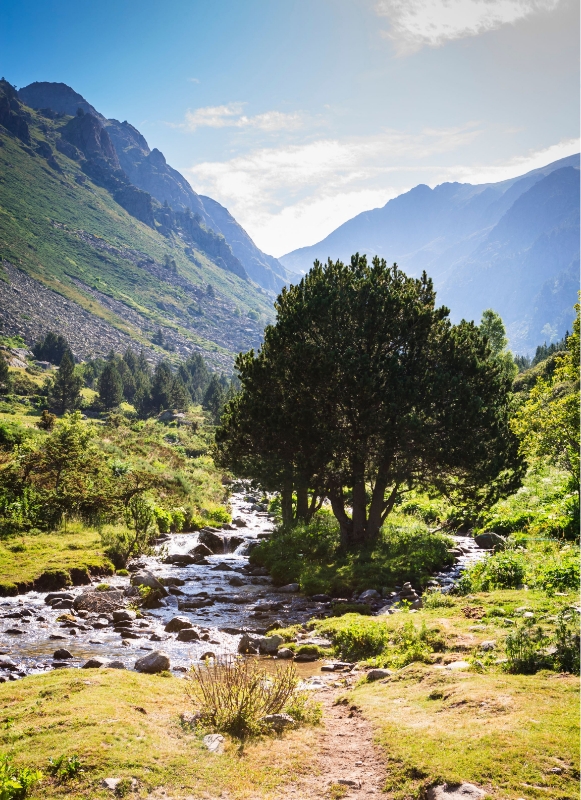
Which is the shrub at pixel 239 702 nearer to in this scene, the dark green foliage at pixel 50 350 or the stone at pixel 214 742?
the stone at pixel 214 742

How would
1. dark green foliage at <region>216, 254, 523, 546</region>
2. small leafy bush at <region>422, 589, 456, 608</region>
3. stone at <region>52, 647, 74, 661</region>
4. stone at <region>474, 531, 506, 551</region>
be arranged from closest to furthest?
stone at <region>52, 647, 74, 661</region> < small leafy bush at <region>422, 589, 456, 608</region> < dark green foliage at <region>216, 254, 523, 546</region> < stone at <region>474, 531, 506, 551</region>

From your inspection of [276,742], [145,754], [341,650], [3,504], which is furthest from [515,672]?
[3,504]

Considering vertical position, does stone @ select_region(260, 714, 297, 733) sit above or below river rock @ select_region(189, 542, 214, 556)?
above

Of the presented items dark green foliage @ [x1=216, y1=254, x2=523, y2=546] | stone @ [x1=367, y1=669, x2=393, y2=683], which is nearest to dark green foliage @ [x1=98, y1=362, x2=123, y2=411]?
dark green foliage @ [x1=216, y1=254, x2=523, y2=546]

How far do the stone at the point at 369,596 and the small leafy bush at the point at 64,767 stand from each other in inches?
555

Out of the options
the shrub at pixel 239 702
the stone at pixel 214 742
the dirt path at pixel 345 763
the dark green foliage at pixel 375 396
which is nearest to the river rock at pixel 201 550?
the dark green foliage at pixel 375 396

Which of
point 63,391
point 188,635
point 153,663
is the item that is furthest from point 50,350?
point 153,663

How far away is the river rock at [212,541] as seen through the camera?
115 feet

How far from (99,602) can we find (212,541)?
16724 mm

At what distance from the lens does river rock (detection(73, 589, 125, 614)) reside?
60.6ft

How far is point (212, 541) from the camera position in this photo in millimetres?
35406

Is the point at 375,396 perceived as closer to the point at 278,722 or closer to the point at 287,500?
the point at 287,500

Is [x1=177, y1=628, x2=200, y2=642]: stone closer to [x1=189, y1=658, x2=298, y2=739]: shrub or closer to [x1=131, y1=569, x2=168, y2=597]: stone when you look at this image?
[x1=131, y1=569, x2=168, y2=597]: stone

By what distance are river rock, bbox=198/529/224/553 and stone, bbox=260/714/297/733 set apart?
85.4 ft
